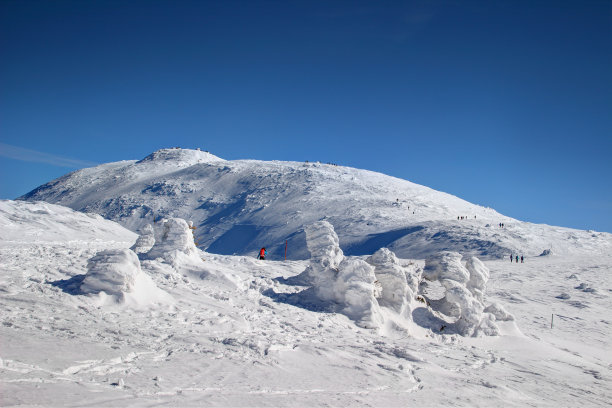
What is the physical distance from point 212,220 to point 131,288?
56.6 meters

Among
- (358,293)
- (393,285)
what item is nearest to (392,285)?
(393,285)

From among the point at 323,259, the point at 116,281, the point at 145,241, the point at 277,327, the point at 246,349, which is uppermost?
the point at 323,259

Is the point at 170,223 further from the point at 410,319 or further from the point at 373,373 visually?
the point at 373,373

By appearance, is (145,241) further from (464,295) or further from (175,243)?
(464,295)

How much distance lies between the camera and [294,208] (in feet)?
211

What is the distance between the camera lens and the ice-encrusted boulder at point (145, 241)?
18.2 metres

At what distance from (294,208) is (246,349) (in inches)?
2169

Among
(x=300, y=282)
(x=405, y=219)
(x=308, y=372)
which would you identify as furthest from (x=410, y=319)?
(x=405, y=219)

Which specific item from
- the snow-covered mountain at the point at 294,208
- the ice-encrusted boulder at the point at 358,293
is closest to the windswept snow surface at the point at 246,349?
the ice-encrusted boulder at the point at 358,293

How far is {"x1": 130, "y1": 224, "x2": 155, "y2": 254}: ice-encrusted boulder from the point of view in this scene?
1820cm

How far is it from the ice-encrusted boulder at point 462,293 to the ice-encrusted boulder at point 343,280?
2.90 m

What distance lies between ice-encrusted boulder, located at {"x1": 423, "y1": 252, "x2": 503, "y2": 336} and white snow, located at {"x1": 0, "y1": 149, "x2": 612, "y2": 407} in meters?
0.05

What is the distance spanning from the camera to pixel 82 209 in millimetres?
73125

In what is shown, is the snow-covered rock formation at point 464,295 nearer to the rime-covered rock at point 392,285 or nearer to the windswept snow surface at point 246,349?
the windswept snow surface at point 246,349
